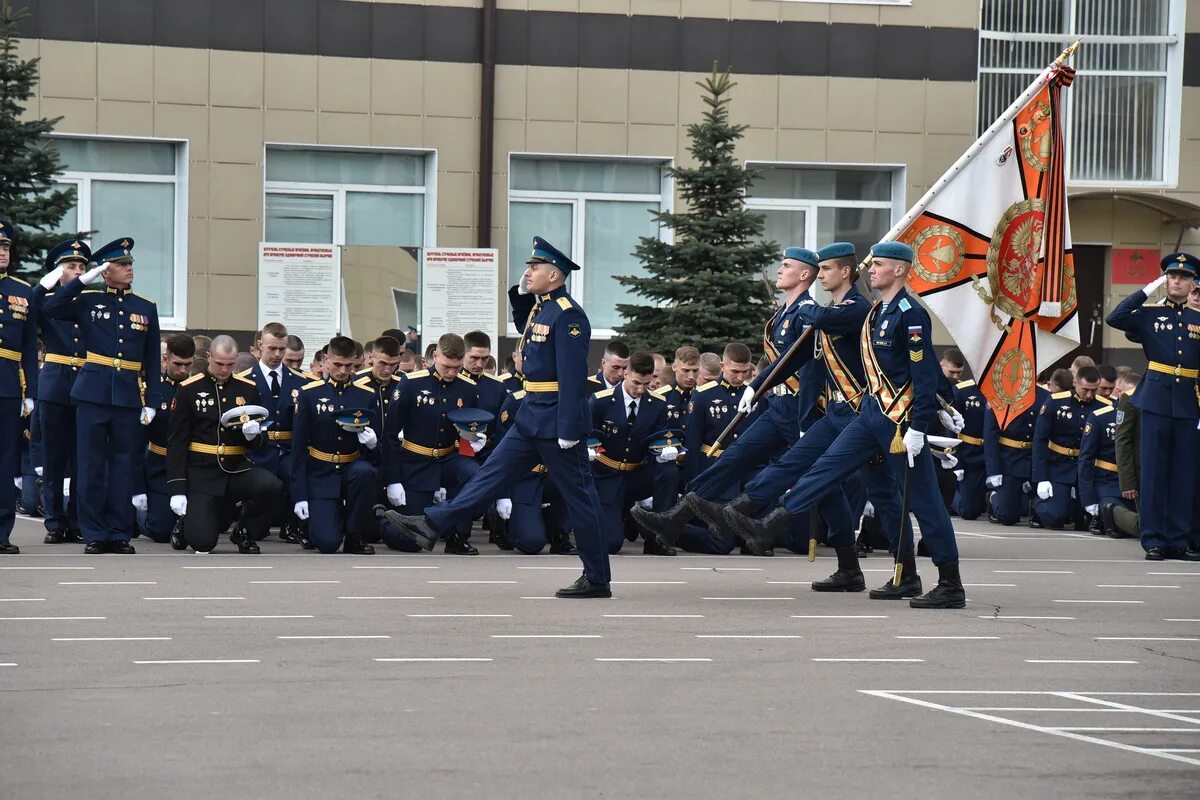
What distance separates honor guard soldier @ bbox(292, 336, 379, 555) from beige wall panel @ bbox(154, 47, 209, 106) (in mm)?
9952

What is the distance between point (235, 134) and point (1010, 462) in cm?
1060

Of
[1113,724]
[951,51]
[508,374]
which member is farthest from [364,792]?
[951,51]

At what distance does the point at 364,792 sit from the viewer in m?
5.91

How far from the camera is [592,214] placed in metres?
25.4

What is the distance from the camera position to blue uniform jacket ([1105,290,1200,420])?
49.2ft

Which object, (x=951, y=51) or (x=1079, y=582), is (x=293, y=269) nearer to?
(x=951, y=51)

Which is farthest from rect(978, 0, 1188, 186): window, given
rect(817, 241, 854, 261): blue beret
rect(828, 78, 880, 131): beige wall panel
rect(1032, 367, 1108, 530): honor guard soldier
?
rect(817, 241, 854, 261): blue beret

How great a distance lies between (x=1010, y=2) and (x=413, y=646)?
1896 centimetres

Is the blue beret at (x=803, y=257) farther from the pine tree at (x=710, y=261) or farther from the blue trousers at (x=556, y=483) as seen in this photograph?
the pine tree at (x=710, y=261)

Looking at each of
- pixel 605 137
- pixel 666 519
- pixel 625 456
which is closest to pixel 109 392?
pixel 625 456

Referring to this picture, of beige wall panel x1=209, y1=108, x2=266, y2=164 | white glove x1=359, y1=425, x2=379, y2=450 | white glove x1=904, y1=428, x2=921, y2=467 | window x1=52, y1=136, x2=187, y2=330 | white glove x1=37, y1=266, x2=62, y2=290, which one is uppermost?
beige wall panel x1=209, y1=108, x2=266, y2=164

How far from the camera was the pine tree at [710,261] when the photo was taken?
21.1 metres

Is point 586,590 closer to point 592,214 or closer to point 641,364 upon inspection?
point 641,364

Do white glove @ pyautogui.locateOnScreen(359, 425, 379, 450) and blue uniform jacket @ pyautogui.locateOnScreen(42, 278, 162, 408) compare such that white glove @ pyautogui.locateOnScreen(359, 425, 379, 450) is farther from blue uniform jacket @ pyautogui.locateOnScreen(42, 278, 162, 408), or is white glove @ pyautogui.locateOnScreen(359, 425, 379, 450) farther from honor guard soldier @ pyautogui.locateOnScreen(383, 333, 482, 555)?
blue uniform jacket @ pyautogui.locateOnScreen(42, 278, 162, 408)
